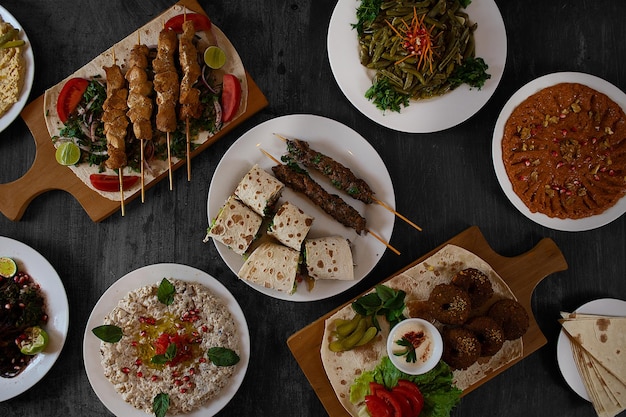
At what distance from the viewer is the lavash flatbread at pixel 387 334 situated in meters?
4.50

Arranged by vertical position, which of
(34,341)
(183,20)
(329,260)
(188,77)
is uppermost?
(183,20)

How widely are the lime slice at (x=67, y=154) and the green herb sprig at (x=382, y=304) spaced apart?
9.13 ft

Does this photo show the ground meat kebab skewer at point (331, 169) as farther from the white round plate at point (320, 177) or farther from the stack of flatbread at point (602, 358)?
the stack of flatbread at point (602, 358)

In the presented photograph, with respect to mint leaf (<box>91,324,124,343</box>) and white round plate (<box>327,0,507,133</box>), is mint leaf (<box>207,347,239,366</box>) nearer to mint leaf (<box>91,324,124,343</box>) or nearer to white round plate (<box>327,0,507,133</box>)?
mint leaf (<box>91,324,124,343</box>)

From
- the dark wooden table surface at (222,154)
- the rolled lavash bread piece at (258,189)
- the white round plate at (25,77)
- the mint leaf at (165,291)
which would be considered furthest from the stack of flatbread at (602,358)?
the white round plate at (25,77)

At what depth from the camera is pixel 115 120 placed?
4637 millimetres

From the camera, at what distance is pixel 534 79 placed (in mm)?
4902

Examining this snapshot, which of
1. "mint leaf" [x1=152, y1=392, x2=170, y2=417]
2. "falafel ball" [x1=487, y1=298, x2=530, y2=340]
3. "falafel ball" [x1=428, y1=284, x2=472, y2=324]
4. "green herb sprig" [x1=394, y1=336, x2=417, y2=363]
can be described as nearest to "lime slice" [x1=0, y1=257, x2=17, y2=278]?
"mint leaf" [x1=152, y1=392, x2=170, y2=417]

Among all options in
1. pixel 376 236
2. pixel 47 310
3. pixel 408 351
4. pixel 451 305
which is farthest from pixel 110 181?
pixel 451 305

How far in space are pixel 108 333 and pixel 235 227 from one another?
142 cm

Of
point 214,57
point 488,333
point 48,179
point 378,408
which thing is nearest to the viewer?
point 378,408

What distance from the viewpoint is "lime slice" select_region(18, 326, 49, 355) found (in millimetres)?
4582

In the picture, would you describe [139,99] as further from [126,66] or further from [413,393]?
[413,393]

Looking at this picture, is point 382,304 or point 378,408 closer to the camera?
point 378,408
